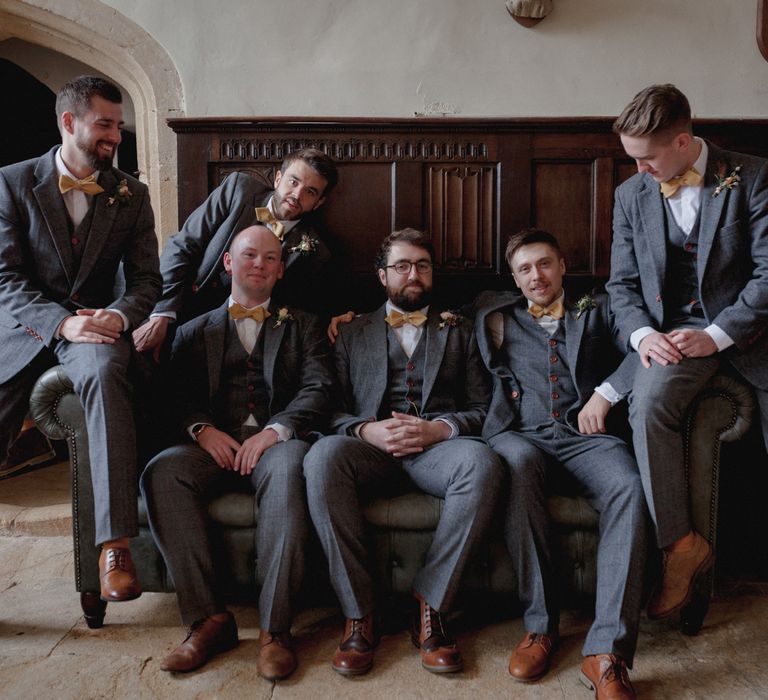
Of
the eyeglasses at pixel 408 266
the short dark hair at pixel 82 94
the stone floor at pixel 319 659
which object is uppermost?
the short dark hair at pixel 82 94

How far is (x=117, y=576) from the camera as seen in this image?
2205 millimetres

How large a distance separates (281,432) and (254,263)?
0.73 m

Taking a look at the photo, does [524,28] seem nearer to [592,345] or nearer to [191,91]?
A: [191,91]

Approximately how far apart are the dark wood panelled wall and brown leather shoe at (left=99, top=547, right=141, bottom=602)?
1862mm

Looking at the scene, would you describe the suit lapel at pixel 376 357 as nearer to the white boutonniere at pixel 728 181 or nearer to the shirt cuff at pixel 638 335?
the shirt cuff at pixel 638 335

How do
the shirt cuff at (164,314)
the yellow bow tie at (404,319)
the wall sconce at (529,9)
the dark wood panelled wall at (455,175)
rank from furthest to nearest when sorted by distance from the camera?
1. the wall sconce at (529,9)
2. the dark wood panelled wall at (455,175)
3. the shirt cuff at (164,314)
4. the yellow bow tie at (404,319)

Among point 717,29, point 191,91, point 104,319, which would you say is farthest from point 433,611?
point 717,29

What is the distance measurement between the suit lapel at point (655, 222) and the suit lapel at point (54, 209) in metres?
2.25

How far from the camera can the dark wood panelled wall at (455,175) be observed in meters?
3.58

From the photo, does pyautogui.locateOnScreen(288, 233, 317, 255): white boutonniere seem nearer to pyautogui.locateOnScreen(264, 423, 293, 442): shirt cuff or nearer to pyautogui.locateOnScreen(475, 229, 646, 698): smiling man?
pyautogui.locateOnScreen(475, 229, 646, 698): smiling man

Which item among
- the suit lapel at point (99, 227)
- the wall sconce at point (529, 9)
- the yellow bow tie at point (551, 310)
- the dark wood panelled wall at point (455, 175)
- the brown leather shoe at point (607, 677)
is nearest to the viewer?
the brown leather shoe at point (607, 677)

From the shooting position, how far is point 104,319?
2508mm

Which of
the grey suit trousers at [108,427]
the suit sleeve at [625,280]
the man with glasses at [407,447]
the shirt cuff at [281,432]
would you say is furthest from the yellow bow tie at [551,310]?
the grey suit trousers at [108,427]

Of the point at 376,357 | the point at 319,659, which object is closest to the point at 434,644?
the point at 319,659
